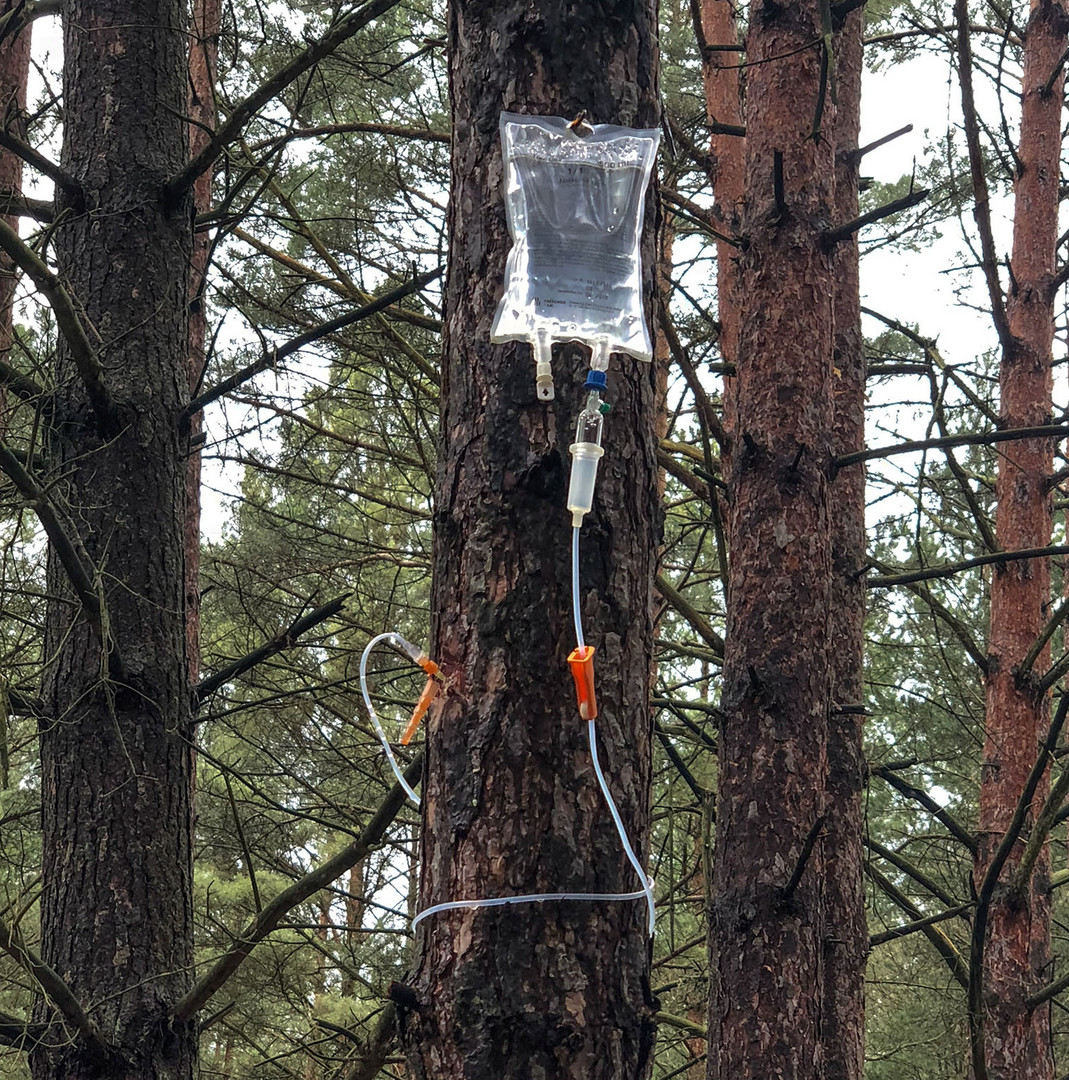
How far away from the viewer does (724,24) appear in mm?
8031

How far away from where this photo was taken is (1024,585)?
20.2 feet

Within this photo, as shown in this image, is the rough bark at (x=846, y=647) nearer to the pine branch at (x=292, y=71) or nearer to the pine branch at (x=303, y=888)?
the pine branch at (x=303, y=888)

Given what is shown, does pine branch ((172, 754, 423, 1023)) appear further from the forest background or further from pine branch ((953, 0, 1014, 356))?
pine branch ((953, 0, 1014, 356))

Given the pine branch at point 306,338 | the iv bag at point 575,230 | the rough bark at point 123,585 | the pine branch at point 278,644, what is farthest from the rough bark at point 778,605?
the iv bag at point 575,230

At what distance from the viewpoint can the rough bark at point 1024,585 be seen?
534 cm

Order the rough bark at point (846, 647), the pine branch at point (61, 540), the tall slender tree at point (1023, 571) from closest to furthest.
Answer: the pine branch at point (61, 540) < the rough bark at point (846, 647) < the tall slender tree at point (1023, 571)

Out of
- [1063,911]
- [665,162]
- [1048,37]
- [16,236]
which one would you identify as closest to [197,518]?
[665,162]

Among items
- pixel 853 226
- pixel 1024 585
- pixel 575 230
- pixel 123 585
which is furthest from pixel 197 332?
pixel 575 230

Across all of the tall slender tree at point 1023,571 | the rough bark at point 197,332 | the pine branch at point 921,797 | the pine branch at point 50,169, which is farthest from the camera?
the rough bark at point 197,332

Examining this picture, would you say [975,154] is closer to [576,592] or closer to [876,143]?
[876,143]

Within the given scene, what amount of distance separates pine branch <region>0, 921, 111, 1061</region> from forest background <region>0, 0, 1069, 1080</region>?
1.4 inches

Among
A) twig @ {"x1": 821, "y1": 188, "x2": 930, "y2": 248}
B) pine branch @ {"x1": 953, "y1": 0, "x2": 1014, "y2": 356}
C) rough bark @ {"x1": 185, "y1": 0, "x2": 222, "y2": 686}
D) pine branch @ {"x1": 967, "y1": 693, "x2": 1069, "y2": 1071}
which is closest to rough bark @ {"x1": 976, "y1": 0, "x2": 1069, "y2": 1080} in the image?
pine branch @ {"x1": 953, "y1": 0, "x2": 1014, "y2": 356}

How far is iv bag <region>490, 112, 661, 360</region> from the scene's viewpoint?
1.73 m

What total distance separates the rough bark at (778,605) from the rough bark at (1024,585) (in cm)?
184
